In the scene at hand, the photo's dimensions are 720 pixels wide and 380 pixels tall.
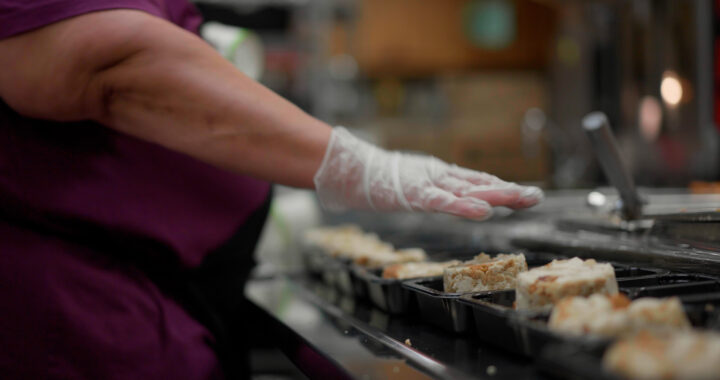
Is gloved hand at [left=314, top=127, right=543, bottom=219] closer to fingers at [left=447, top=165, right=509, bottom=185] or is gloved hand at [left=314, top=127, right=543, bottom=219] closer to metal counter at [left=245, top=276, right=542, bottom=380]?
fingers at [left=447, top=165, right=509, bottom=185]

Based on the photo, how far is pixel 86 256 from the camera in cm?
106

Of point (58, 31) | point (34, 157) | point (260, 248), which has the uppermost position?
point (58, 31)

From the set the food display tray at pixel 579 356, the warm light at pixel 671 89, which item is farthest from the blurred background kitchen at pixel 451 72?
the food display tray at pixel 579 356

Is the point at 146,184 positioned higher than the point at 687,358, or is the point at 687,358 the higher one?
the point at 687,358

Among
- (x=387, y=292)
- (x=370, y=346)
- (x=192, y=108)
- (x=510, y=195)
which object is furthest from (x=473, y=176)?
(x=192, y=108)

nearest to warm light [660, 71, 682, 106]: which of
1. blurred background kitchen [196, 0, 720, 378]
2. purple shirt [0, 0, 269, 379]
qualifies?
blurred background kitchen [196, 0, 720, 378]

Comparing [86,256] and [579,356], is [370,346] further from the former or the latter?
[86,256]

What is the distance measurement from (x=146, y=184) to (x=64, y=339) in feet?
0.91

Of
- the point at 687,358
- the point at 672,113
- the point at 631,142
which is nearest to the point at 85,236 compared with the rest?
the point at 687,358

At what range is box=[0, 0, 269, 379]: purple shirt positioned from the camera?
1008mm

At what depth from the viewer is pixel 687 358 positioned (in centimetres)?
49

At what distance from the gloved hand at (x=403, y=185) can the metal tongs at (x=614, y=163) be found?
0.29 meters

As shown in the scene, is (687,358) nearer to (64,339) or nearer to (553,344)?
(553,344)

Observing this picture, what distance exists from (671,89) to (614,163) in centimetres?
283
